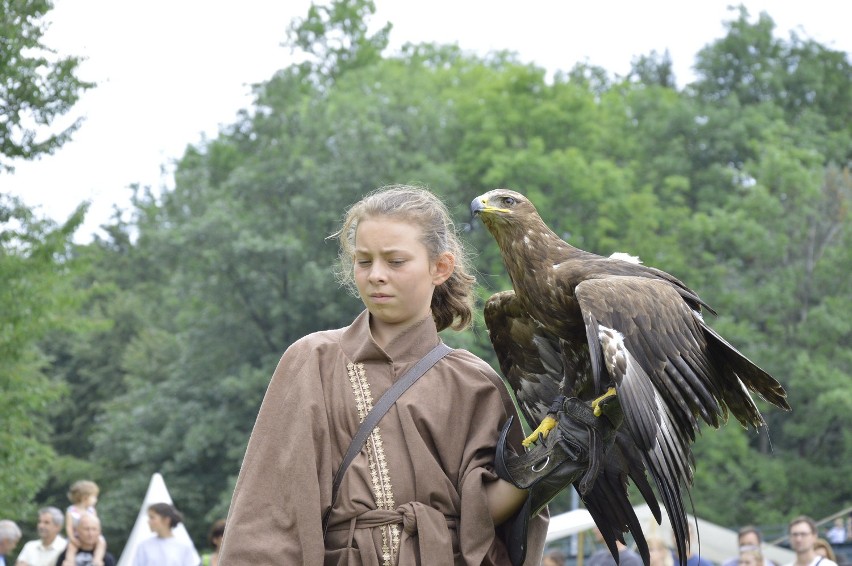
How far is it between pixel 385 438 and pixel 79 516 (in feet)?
21.9

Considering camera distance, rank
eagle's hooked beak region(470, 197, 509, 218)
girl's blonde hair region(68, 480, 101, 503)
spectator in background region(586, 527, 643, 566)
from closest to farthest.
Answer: eagle's hooked beak region(470, 197, 509, 218)
spectator in background region(586, 527, 643, 566)
girl's blonde hair region(68, 480, 101, 503)

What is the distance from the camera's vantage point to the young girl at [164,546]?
9125 mm

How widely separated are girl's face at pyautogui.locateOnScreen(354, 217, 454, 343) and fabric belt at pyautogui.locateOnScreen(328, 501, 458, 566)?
53cm

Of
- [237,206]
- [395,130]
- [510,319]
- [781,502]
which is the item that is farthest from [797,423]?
[510,319]

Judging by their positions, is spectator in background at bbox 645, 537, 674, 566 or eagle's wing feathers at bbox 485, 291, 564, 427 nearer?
eagle's wing feathers at bbox 485, 291, 564, 427

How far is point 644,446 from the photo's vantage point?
12.7 ft

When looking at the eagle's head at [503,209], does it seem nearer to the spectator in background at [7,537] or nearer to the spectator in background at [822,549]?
the spectator in background at [822,549]

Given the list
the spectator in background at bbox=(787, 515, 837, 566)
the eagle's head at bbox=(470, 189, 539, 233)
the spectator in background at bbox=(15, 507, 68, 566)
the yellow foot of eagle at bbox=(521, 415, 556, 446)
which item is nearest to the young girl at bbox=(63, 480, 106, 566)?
the spectator in background at bbox=(15, 507, 68, 566)

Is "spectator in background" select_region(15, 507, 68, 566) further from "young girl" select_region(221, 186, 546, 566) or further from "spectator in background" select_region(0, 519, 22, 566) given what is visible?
"young girl" select_region(221, 186, 546, 566)

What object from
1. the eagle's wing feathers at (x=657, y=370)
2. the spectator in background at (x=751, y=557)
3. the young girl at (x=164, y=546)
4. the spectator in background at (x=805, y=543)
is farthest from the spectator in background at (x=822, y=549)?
the eagle's wing feathers at (x=657, y=370)

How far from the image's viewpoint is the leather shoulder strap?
11.1 feet

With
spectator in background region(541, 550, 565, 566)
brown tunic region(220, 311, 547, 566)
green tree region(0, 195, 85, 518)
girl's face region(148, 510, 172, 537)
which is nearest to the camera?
brown tunic region(220, 311, 547, 566)

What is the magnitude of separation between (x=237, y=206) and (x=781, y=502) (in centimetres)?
1328

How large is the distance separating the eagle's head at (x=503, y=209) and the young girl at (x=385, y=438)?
36.8 inches
